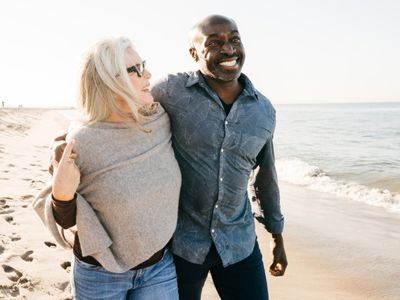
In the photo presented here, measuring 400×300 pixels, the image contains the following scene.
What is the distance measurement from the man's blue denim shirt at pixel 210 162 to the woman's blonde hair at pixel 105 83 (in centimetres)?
51

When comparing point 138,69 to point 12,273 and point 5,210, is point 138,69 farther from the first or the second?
point 5,210

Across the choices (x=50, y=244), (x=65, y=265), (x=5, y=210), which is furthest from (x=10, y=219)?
(x=65, y=265)

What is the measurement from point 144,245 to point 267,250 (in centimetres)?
380

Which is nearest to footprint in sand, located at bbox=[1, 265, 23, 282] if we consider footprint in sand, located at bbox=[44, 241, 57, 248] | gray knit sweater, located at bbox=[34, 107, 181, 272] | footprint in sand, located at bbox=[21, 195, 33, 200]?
footprint in sand, located at bbox=[44, 241, 57, 248]

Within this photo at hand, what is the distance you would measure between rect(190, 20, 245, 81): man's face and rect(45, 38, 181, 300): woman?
21.5 inches

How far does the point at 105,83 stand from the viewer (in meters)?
2.35

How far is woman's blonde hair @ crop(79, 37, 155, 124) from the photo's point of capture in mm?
2350

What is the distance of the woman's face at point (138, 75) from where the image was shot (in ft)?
8.09

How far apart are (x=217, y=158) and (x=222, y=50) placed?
2.35 feet

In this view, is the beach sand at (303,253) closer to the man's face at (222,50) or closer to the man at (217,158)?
the man at (217,158)

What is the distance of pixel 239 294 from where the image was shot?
115 inches

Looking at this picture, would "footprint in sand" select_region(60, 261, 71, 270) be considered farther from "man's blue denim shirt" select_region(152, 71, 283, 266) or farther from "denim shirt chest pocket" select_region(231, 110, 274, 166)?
"denim shirt chest pocket" select_region(231, 110, 274, 166)

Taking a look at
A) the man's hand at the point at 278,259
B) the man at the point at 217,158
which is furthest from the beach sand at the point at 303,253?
the man at the point at 217,158

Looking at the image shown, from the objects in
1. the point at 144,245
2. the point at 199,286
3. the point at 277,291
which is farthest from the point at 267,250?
the point at 144,245
